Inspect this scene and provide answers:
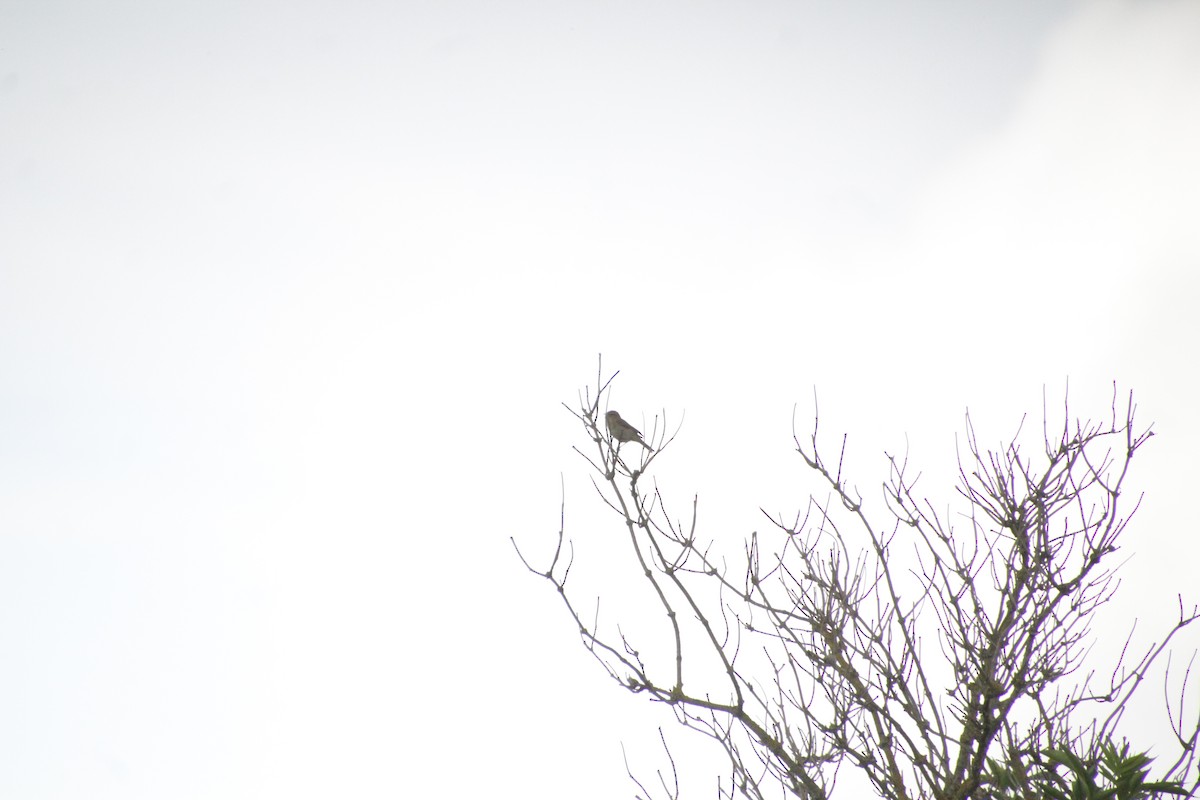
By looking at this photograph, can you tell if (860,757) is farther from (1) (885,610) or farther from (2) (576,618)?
(2) (576,618)

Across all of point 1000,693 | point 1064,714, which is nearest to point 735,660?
point 1000,693

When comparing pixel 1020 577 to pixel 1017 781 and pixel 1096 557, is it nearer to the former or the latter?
pixel 1096 557

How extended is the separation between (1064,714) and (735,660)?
1.62 metres

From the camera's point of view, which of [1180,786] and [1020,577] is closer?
[1180,786]

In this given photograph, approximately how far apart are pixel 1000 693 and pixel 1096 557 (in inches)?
30.3

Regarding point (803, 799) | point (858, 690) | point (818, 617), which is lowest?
point (803, 799)

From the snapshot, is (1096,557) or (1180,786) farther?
(1096,557)

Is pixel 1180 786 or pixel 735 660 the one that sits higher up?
pixel 735 660

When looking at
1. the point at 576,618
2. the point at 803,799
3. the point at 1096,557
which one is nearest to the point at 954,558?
the point at 1096,557

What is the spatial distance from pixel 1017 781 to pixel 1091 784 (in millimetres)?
372

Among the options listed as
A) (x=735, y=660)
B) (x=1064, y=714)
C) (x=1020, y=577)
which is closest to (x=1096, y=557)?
(x=1020, y=577)

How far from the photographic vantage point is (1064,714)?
4656 millimetres

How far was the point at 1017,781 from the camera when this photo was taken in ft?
14.0

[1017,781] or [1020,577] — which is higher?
[1020,577]
